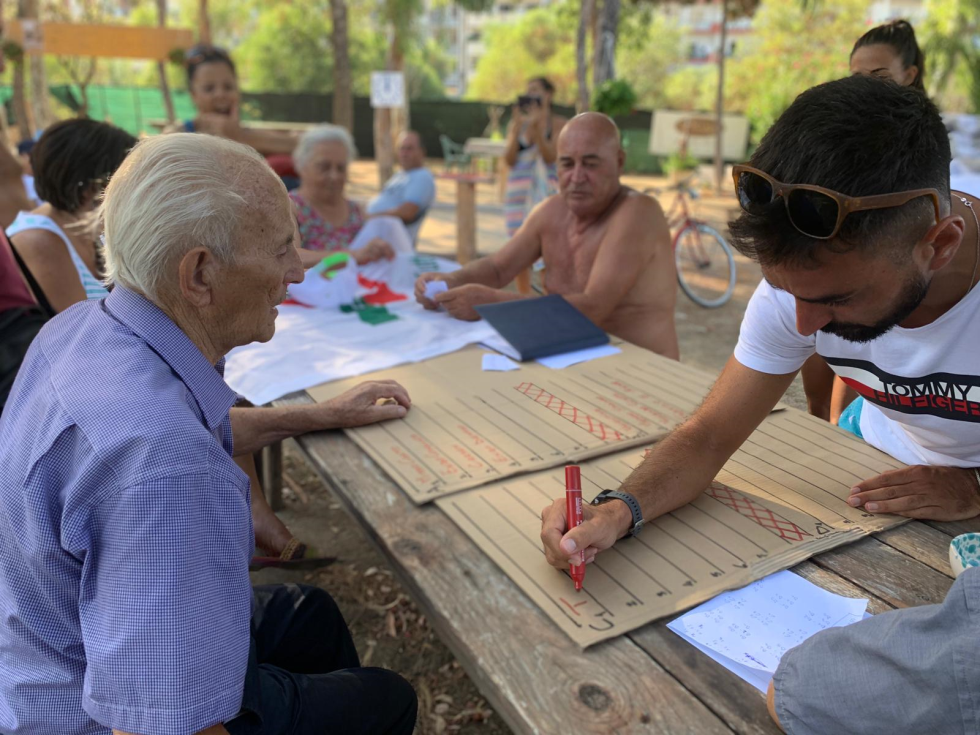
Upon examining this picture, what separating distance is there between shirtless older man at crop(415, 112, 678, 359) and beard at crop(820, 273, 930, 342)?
1.52 meters

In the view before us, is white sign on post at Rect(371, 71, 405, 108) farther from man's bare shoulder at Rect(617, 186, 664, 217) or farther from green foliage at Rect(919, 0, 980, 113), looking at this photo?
green foliage at Rect(919, 0, 980, 113)

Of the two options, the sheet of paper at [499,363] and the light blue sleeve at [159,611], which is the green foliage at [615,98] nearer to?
the sheet of paper at [499,363]

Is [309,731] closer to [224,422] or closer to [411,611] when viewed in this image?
[224,422]

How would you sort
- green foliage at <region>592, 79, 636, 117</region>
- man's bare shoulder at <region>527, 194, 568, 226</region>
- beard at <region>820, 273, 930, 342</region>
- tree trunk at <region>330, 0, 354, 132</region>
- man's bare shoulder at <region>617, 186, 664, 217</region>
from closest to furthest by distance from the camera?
beard at <region>820, 273, 930, 342</region> < man's bare shoulder at <region>617, 186, 664, 217</region> < man's bare shoulder at <region>527, 194, 568, 226</region> < green foliage at <region>592, 79, 636, 117</region> < tree trunk at <region>330, 0, 354, 132</region>

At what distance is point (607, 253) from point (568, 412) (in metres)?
1.22

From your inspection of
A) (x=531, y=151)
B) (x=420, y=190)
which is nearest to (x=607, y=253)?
(x=420, y=190)

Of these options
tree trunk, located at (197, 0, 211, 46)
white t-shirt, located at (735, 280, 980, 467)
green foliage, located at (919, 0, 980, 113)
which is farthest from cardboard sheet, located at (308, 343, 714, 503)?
tree trunk, located at (197, 0, 211, 46)

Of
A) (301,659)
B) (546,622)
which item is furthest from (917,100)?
(301,659)

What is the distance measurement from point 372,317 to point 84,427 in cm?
195

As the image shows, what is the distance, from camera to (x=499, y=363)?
234cm

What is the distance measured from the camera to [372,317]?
9.46 ft

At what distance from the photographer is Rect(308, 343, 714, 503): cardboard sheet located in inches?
65.7

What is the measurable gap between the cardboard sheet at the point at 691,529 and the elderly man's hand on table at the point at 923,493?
3cm

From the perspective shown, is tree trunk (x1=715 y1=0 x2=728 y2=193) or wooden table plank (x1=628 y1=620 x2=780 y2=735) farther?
tree trunk (x1=715 y1=0 x2=728 y2=193)
